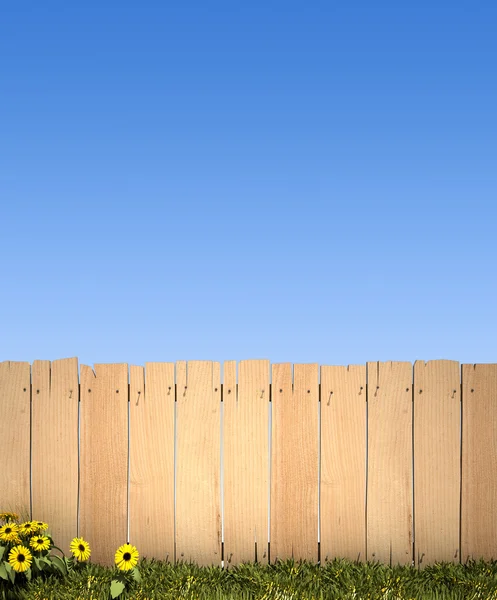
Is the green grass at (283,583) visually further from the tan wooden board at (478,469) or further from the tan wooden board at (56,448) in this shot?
the tan wooden board at (56,448)

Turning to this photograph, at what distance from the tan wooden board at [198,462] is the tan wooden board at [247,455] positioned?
10 cm

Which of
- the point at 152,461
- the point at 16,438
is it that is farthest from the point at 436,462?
the point at 16,438

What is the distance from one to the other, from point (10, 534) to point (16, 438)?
3.44ft

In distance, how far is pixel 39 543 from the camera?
4992 millimetres

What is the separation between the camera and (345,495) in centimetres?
550

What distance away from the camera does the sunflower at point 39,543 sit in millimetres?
4961

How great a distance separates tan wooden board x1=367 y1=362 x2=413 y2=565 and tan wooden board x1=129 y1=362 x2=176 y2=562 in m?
1.78

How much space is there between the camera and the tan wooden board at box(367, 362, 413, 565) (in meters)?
5.54

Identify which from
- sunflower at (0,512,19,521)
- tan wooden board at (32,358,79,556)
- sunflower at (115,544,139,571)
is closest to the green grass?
sunflower at (115,544,139,571)

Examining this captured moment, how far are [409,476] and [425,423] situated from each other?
49 centimetres

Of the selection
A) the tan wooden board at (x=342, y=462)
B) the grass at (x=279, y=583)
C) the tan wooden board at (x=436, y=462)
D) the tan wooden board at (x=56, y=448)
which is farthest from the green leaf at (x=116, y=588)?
the tan wooden board at (x=436, y=462)

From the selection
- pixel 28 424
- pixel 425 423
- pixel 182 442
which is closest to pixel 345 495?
pixel 425 423

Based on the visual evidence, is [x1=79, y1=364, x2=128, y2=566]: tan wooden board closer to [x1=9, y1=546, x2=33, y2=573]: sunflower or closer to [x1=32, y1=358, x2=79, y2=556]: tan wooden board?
[x1=32, y1=358, x2=79, y2=556]: tan wooden board

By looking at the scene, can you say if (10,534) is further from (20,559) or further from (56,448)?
(56,448)
